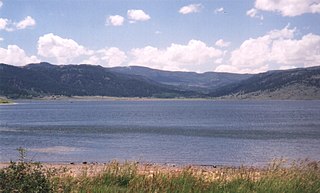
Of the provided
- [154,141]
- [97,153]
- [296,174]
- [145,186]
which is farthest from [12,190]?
[154,141]

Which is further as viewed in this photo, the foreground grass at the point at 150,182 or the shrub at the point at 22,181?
the foreground grass at the point at 150,182

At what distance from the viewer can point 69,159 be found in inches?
2092

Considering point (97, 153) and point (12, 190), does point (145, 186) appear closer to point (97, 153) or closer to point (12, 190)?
point (12, 190)

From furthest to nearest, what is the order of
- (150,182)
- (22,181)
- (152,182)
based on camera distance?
(152,182)
(150,182)
(22,181)

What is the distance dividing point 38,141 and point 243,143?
34.1 metres

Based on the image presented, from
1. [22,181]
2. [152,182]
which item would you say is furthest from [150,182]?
[22,181]

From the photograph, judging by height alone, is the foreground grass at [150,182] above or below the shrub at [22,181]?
below

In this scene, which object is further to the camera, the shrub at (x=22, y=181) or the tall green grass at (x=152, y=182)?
the tall green grass at (x=152, y=182)

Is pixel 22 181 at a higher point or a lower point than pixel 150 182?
higher

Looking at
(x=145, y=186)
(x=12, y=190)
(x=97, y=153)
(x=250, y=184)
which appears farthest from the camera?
(x=97, y=153)

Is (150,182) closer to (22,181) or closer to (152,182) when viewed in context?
(152,182)

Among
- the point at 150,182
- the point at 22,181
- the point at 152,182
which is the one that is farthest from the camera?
the point at 152,182

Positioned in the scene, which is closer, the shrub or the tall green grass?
the shrub

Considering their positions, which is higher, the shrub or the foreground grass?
the shrub
